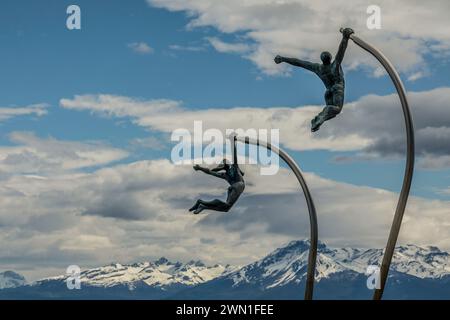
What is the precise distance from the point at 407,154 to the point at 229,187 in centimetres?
892

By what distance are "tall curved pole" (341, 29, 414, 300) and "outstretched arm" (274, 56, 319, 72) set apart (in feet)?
7.16

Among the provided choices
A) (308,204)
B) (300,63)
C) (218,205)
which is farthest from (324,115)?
(218,205)

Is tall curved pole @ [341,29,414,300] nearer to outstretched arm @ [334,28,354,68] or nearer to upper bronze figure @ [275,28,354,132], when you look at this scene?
outstretched arm @ [334,28,354,68]

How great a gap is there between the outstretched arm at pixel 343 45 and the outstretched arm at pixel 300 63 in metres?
1.00

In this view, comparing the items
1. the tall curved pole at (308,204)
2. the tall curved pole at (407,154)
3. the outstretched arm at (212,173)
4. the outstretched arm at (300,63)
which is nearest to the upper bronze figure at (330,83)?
the outstretched arm at (300,63)

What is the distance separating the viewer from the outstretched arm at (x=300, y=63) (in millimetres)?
40188

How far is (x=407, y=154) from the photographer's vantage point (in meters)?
38.3

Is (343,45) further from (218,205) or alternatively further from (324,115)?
(218,205)
